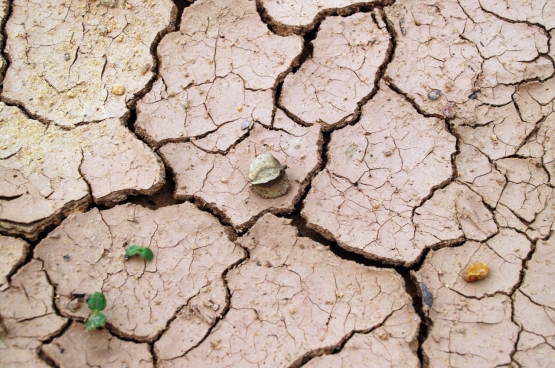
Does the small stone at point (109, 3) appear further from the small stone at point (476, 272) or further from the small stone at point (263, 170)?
→ the small stone at point (476, 272)

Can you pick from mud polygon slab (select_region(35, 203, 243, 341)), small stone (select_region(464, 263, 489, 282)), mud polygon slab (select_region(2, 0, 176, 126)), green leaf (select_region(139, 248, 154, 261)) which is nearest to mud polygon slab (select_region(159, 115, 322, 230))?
mud polygon slab (select_region(35, 203, 243, 341))

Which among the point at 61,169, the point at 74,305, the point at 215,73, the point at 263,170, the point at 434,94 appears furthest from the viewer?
the point at 215,73

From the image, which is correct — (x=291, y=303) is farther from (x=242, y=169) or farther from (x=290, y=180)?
(x=242, y=169)

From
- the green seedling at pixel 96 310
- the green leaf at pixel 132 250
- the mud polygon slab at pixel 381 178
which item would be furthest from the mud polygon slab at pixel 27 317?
the mud polygon slab at pixel 381 178

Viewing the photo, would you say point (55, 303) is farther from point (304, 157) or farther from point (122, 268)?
point (304, 157)

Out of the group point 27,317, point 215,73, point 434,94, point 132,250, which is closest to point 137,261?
point 132,250

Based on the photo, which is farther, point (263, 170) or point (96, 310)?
point (263, 170)
